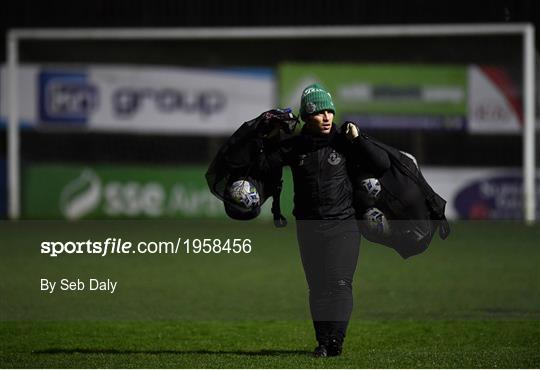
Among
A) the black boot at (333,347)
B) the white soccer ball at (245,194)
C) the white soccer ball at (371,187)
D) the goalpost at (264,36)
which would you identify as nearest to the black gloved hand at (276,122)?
the white soccer ball at (245,194)

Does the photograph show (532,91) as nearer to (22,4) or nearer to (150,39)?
(150,39)

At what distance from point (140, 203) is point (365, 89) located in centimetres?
495

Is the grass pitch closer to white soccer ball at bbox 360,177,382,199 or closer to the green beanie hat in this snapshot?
white soccer ball at bbox 360,177,382,199

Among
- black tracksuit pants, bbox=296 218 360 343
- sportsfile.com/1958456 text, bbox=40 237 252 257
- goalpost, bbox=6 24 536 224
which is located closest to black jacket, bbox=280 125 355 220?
black tracksuit pants, bbox=296 218 360 343

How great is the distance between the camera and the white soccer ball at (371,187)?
8.33 m

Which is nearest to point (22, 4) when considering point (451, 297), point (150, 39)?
point (150, 39)

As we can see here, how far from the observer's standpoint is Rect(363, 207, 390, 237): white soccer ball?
839cm

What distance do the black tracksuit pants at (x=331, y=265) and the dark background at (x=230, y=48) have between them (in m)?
13.9

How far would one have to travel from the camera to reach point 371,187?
27.4 ft

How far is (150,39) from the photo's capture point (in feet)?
72.7

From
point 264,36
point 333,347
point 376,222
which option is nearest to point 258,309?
point 333,347

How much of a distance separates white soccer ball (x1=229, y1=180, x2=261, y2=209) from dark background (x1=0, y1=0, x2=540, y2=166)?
46.6ft

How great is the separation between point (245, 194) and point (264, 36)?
1433cm

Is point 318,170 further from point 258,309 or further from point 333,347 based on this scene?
point 258,309
